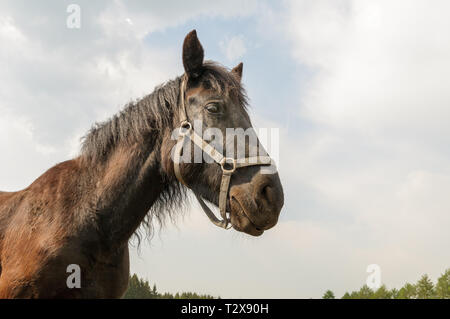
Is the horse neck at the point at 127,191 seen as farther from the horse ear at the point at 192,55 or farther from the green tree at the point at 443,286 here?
the green tree at the point at 443,286

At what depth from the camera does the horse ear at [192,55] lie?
14.8ft

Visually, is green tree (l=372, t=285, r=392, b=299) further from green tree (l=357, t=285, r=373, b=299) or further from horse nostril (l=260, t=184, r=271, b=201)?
horse nostril (l=260, t=184, r=271, b=201)

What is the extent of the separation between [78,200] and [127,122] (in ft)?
3.57

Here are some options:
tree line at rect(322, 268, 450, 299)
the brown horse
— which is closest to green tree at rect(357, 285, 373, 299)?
tree line at rect(322, 268, 450, 299)

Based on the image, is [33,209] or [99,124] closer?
[33,209]

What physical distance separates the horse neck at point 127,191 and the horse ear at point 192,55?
3.28 feet

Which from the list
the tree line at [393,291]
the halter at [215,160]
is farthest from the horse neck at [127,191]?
the tree line at [393,291]

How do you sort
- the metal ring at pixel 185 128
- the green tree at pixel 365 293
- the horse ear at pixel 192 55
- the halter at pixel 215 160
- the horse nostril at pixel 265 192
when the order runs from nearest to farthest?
the horse nostril at pixel 265 192 < the halter at pixel 215 160 < the metal ring at pixel 185 128 < the horse ear at pixel 192 55 < the green tree at pixel 365 293

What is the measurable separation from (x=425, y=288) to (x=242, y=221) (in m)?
30.2

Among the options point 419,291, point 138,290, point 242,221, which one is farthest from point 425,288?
point 242,221

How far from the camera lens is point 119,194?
4.35m
